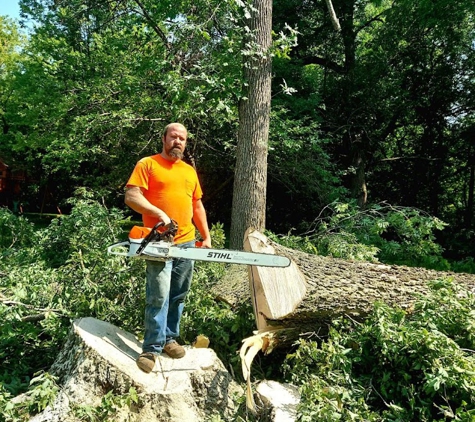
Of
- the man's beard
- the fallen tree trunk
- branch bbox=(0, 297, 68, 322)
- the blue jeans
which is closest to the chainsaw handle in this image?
the blue jeans

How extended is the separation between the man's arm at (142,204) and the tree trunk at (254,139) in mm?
2975

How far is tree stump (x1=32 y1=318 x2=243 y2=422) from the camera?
100.0 inches

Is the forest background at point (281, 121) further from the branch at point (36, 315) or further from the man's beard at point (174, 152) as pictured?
the man's beard at point (174, 152)

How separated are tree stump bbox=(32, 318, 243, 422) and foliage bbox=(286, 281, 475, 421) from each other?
54 centimetres

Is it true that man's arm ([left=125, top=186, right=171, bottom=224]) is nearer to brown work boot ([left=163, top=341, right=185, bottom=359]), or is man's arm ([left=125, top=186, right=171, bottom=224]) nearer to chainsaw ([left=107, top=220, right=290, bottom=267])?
chainsaw ([left=107, top=220, right=290, bottom=267])

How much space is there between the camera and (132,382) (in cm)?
264

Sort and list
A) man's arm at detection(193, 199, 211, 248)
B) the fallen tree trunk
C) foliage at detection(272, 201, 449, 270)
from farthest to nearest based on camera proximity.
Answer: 1. foliage at detection(272, 201, 449, 270)
2. man's arm at detection(193, 199, 211, 248)
3. the fallen tree trunk

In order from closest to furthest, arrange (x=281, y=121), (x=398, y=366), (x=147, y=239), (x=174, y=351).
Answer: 1. (x=147, y=239)
2. (x=398, y=366)
3. (x=174, y=351)
4. (x=281, y=121)

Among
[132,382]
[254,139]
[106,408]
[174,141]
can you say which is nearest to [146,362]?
[132,382]

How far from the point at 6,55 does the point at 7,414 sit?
24.3 metres

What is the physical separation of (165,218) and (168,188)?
1.08 feet

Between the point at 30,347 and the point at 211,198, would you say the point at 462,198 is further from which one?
the point at 30,347

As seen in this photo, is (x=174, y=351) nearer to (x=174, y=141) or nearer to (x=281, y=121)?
(x=174, y=141)

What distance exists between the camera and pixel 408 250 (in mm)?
6402
